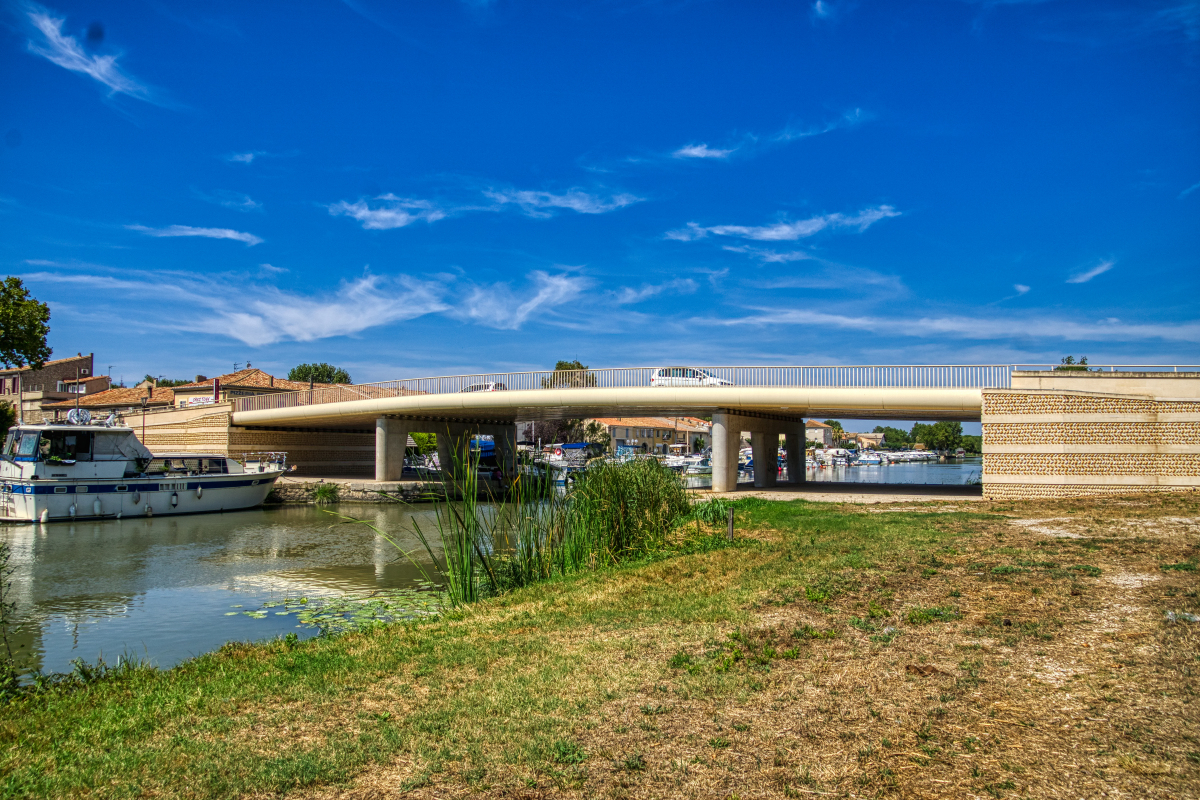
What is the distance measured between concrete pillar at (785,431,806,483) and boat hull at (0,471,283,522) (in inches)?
1030

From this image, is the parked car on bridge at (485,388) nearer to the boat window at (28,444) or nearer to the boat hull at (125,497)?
the boat hull at (125,497)

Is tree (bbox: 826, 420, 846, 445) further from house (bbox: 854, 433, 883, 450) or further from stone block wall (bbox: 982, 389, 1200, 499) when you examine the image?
stone block wall (bbox: 982, 389, 1200, 499)

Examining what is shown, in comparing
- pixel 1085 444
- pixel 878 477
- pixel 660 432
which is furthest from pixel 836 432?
pixel 1085 444

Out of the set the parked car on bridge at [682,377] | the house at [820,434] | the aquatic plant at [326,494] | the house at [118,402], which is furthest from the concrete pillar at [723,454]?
the house at [820,434]

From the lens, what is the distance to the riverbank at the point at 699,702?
3.98 metres

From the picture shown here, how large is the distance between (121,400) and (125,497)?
137 feet

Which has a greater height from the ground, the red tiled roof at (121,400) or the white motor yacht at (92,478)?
the red tiled roof at (121,400)

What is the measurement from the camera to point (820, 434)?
139 m

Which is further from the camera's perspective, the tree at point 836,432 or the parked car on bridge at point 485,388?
the tree at point 836,432

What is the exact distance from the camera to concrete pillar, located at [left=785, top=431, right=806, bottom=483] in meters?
39.1

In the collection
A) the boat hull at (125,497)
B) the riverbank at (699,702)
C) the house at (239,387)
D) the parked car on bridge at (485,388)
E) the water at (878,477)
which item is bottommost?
the water at (878,477)

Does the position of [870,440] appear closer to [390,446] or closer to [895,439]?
[895,439]

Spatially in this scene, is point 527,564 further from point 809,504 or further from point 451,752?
point 809,504

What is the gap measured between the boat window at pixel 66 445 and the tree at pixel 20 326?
6.41m
